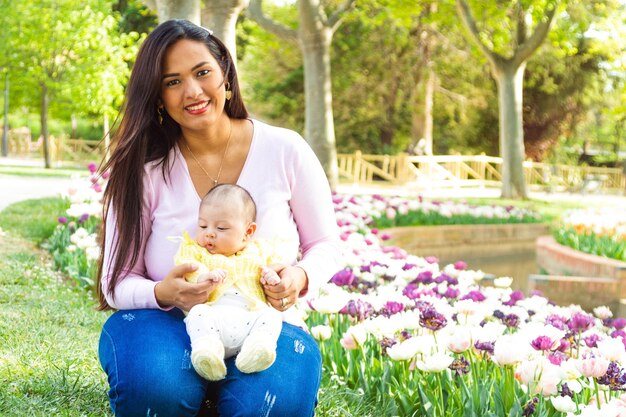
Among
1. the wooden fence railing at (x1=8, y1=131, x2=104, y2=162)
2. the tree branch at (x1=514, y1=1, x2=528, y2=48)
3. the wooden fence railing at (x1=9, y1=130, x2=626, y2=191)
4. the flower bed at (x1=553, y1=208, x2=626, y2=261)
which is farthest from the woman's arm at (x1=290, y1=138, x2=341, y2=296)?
the wooden fence railing at (x1=8, y1=131, x2=104, y2=162)

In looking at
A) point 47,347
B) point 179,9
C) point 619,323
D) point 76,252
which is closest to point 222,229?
point 47,347

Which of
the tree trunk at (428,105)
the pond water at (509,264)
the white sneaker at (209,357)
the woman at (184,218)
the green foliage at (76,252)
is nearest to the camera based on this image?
the white sneaker at (209,357)

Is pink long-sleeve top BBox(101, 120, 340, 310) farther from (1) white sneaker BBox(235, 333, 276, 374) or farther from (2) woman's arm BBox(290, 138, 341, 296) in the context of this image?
(1) white sneaker BBox(235, 333, 276, 374)

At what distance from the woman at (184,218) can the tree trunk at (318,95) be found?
11639 mm

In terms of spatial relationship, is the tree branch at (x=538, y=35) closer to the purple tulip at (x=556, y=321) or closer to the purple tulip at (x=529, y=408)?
the purple tulip at (x=556, y=321)

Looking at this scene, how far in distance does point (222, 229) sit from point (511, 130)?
17108mm

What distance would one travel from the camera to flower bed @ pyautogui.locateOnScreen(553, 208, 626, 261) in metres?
9.16

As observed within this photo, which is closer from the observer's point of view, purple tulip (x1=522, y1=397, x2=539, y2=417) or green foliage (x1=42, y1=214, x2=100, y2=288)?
purple tulip (x1=522, y1=397, x2=539, y2=417)

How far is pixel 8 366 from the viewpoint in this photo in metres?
3.58

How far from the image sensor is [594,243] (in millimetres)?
9484

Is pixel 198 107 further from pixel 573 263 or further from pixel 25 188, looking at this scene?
pixel 25 188

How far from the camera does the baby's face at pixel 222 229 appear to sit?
2.84m

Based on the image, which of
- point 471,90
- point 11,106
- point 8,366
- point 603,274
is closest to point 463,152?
point 471,90

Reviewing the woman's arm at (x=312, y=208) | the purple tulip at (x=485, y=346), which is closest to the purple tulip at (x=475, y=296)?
the purple tulip at (x=485, y=346)
